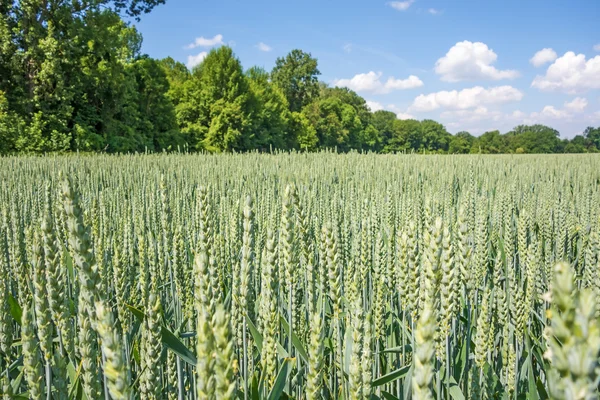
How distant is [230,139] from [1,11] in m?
12.3

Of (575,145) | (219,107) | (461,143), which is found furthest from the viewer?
(461,143)

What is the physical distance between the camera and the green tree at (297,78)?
4166 cm

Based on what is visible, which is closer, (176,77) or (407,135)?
(176,77)

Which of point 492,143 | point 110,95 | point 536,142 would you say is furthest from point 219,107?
point 536,142

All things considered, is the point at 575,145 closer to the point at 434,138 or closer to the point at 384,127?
the point at 434,138

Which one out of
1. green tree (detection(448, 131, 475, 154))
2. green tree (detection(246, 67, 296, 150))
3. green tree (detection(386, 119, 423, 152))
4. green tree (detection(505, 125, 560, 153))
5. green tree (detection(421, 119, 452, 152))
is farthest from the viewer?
green tree (detection(421, 119, 452, 152))

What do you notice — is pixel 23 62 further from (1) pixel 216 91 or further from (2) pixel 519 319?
(2) pixel 519 319

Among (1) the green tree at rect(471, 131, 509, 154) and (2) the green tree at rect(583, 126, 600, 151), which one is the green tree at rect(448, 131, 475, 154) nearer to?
(1) the green tree at rect(471, 131, 509, 154)

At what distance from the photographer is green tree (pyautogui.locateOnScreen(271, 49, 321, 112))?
137 ft

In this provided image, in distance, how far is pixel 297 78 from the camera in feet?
139

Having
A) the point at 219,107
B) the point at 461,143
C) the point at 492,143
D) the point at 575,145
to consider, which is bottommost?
the point at 575,145

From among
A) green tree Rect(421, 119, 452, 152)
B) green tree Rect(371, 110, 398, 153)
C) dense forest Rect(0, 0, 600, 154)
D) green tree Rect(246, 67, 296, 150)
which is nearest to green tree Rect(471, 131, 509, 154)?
green tree Rect(421, 119, 452, 152)

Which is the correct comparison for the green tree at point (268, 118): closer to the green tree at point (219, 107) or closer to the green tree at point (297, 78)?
the green tree at point (219, 107)

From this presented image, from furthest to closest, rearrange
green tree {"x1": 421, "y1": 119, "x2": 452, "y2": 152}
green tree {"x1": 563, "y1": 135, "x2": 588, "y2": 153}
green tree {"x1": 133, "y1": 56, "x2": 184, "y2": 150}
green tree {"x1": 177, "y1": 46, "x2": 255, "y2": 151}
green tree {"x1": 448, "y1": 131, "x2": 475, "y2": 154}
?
green tree {"x1": 421, "y1": 119, "x2": 452, "y2": 152}, green tree {"x1": 448, "y1": 131, "x2": 475, "y2": 154}, green tree {"x1": 563, "y1": 135, "x2": 588, "y2": 153}, green tree {"x1": 177, "y1": 46, "x2": 255, "y2": 151}, green tree {"x1": 133, "y1": 56, "x2": 184, "y2": 150}
